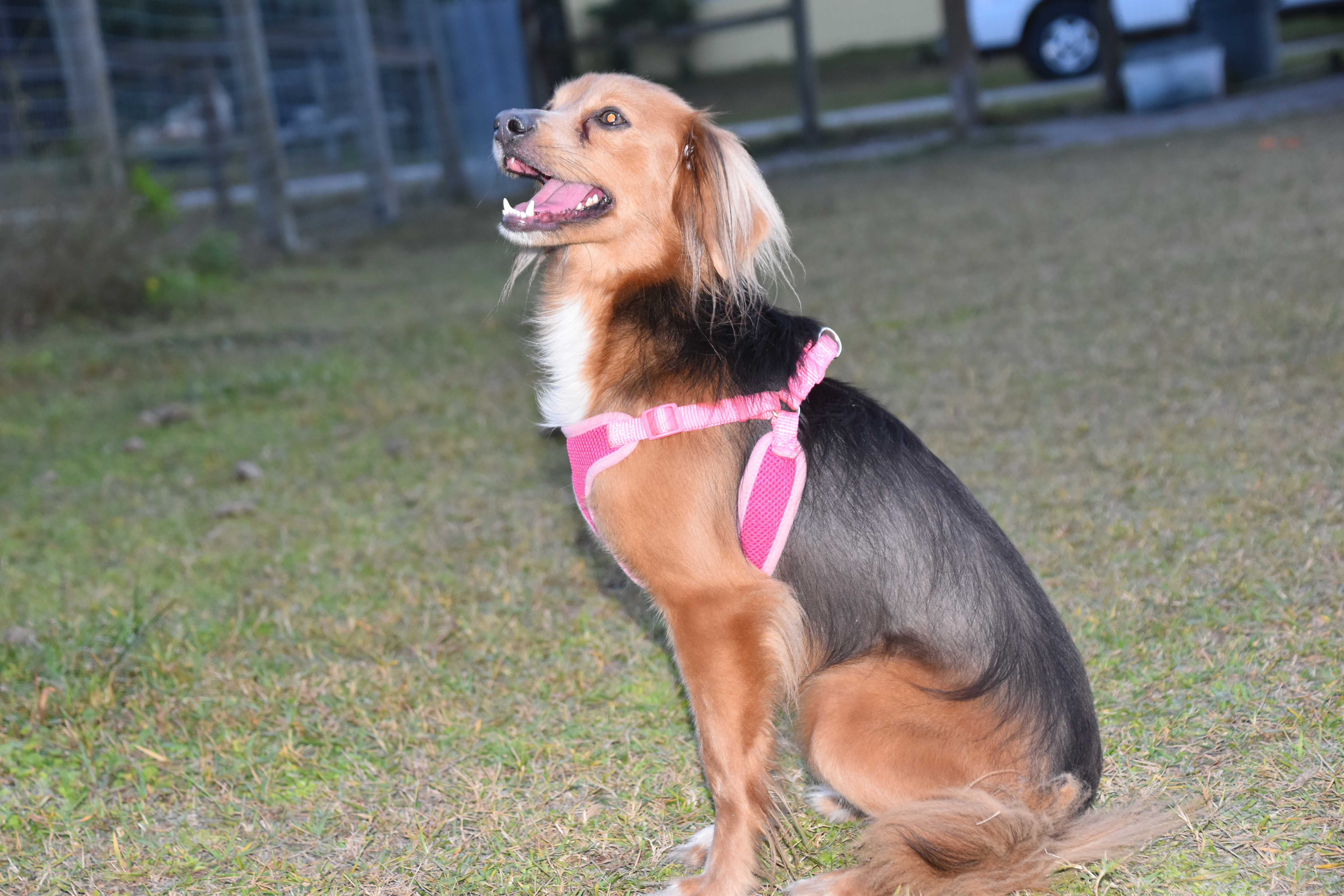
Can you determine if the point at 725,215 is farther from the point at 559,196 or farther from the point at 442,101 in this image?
the point at 442,101

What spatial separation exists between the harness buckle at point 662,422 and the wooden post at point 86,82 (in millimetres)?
8195

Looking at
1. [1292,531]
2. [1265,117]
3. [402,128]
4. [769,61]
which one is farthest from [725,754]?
[769,61]

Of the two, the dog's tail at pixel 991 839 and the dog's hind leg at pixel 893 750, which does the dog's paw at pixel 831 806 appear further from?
the dog's tail at pixel 991 839

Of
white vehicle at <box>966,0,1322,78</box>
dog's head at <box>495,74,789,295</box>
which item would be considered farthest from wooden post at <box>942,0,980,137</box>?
dog's head at <box>495,74,789,295</box>

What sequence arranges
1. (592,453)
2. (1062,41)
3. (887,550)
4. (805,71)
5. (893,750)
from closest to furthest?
(893,750)
(887,550)
(592,453)
(805,71)
(1062,41)

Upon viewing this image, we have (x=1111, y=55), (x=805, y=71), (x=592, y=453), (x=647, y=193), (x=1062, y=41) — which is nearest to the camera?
(x=592, y=453)

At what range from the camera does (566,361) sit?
2.71 meters

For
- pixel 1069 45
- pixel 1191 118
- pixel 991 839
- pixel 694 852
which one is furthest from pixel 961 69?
pixel 991 839

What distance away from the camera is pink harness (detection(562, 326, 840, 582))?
2.46 m

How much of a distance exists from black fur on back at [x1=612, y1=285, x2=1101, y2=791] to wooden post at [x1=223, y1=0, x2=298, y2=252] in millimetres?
9932

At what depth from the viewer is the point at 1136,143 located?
40.2 ft

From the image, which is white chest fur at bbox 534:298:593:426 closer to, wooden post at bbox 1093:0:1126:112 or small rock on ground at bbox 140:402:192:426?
small rock on ground at bbox 140:402:192:426

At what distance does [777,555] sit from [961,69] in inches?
530

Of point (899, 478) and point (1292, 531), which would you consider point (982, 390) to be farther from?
point (899, 478)
